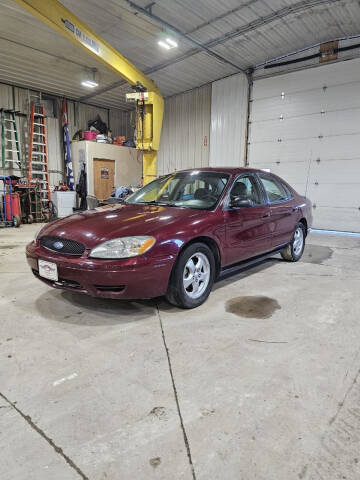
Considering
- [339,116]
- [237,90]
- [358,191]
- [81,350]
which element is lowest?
[81,350]

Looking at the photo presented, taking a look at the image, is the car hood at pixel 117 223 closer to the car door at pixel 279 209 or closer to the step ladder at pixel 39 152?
the car door at pixel 279 209

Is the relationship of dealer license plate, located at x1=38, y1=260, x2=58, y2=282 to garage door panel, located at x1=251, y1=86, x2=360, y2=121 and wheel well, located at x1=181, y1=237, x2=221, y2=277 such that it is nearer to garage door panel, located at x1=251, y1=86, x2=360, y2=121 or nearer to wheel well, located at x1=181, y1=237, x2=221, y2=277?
wheel well, located at x1=181, y1=237, x2=221, y2=277

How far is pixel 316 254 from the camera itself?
5.18 m

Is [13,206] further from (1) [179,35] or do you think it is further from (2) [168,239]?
(2) [168,239]

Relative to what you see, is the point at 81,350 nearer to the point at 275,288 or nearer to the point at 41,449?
the point at 41,449

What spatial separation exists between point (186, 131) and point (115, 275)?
1005 centimetres

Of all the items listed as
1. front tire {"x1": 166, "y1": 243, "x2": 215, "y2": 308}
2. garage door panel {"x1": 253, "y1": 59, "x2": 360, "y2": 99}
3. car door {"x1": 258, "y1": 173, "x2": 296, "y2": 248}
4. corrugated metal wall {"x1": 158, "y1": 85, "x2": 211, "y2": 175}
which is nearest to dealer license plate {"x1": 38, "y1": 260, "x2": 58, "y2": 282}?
front tire {"x1": 166, "y1": 243, "x2": 215, "y2": 308}

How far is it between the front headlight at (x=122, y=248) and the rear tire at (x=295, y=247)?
263 cm

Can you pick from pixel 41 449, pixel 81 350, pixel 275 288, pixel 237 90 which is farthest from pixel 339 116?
pixel 41 449

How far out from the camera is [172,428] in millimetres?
1395

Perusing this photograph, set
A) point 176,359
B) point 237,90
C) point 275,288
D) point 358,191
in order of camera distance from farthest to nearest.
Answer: point 237,90
point 358,191
point 275,288
point 176,359

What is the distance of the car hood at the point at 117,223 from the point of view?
2.41 meters

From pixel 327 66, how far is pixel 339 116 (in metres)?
1.28

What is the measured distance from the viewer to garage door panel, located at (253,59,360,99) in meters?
7.28
